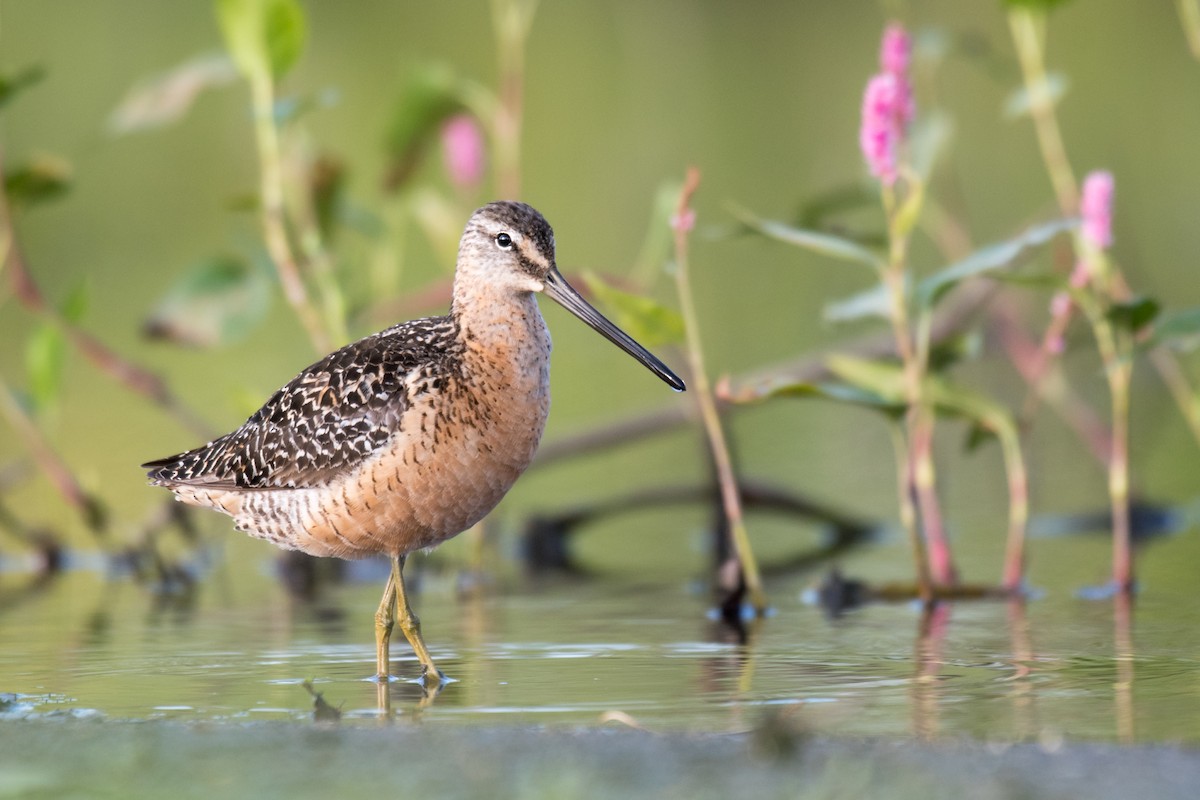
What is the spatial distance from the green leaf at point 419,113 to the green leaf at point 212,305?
0.72m

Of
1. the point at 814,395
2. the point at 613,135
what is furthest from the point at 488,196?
the point at 814,395

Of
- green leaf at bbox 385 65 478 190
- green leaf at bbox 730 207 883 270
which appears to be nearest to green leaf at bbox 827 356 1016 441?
green leaf at bbox 730 207 883 270

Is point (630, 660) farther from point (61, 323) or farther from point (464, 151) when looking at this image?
point (464, 151)

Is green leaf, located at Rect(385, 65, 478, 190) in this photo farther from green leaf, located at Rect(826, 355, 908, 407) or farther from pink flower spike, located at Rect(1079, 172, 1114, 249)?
pink flower spike, located at Rect(1079, 172, 1114, 249)

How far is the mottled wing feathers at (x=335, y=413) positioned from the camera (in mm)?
4391

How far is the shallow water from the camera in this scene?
366 cm

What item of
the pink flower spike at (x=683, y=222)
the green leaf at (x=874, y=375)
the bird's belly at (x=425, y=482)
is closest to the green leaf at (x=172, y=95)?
the pink flower spike at (x=683, y=222)

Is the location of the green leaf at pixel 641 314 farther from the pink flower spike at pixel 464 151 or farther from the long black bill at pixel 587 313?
the pink flower spike at pixel 464 151

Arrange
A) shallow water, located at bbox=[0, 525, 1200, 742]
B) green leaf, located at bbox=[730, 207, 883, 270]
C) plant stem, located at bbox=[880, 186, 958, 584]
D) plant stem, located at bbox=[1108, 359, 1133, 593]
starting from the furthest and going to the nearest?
plant stem, located at bbox=[1108, 359, 1133, 593]
plant stem, located at bbox=[880, 186, 958, 584]
green leaf, located at bbox=[730, 207, 883, 270]
shallow water, located at bbox=[0, 525, 1200, 742]

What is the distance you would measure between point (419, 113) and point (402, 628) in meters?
2.38

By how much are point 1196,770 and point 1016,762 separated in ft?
0.91

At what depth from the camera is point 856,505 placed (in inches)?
273

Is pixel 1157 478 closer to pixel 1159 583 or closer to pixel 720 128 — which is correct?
pixel 1159 583

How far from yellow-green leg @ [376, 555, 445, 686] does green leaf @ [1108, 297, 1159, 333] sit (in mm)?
1951
